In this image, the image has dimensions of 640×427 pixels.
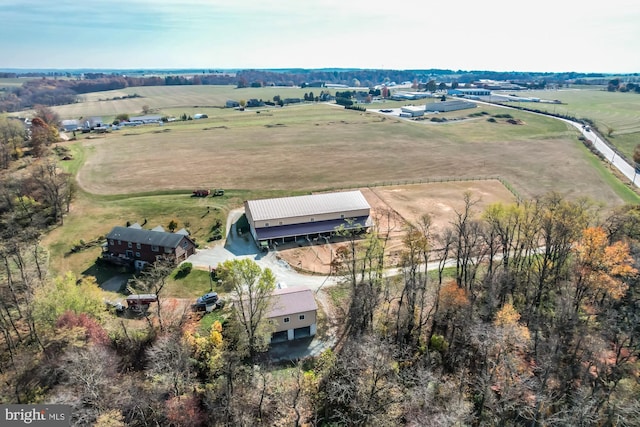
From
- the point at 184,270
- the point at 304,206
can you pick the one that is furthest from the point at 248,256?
the point at 304,206

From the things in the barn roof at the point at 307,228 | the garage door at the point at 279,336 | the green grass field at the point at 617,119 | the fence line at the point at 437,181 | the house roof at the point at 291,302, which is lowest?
the garage door at the point at 279,336

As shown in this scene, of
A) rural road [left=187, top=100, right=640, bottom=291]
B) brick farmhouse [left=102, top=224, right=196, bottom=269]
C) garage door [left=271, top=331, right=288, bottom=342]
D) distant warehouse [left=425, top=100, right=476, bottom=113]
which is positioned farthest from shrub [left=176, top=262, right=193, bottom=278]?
distant warehouse [left=425, top=100, right=476, bottom=113]

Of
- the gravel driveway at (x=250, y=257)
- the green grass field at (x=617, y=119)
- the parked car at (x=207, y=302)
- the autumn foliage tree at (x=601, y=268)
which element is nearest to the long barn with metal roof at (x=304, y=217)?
the gravel driveway at (x=250, y=257)

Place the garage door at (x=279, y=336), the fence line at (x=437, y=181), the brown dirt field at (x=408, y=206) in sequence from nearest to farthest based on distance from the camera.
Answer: the garage door at (x=279, y=336), the brown dirt field at (x=408, y=206), the fence line at (x=437, y=181)

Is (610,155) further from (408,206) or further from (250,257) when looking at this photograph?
(250,257)

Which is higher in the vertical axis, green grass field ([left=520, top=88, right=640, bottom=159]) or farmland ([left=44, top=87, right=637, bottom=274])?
green grass field ([left=520, top=88, right=640, bottom=159])

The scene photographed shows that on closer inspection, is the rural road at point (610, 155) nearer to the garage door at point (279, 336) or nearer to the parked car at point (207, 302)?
the garage door at point (279, 336)

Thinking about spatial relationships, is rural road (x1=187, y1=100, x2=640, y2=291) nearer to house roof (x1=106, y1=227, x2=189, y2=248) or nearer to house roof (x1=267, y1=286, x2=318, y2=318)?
house roof (x1=106, y1=227, x2=189, y2=248)
